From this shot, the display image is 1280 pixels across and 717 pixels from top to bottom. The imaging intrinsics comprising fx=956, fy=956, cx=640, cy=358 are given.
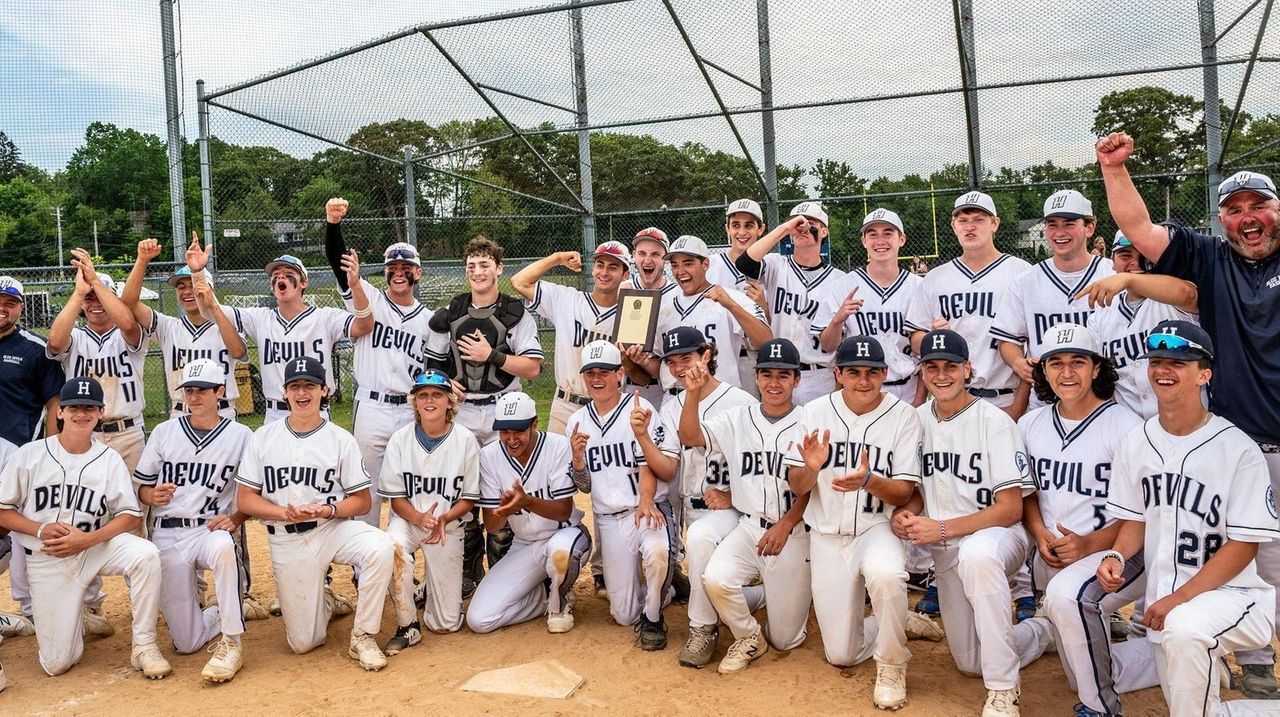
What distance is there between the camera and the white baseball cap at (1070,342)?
4230 mm

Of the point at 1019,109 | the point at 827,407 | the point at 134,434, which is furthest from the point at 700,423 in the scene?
the point at 1019,109

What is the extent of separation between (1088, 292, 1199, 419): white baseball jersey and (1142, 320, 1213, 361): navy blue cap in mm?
928

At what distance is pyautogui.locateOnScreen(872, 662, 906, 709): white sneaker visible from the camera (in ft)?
13.4

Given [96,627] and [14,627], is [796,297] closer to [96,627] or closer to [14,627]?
[96,627]

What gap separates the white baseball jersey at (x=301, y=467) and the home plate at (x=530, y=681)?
Result: 1269 millimetres

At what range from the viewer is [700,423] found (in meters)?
5.14

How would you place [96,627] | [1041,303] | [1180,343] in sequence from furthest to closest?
[96,627] → [1041,303] → [1180,343]

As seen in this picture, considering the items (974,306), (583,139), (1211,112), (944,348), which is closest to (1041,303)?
(974,306)

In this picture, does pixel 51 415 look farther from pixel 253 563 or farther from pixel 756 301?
pixel 756 301

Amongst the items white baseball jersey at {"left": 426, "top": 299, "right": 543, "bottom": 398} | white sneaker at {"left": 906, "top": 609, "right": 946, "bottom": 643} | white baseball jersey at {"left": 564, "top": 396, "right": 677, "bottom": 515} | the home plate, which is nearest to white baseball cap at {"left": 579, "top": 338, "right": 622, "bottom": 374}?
white baseball jersey at {"left": 564, "top": 396, "right": 677, "bottom": 515}

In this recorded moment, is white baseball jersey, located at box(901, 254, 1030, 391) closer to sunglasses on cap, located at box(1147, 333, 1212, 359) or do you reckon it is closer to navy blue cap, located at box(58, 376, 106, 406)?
sunglasses on cap, located at box(1147, 333, 1212, 359)

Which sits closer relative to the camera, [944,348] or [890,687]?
[890,687]

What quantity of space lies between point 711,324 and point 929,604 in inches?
80.0

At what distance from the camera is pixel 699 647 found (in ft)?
15.5
